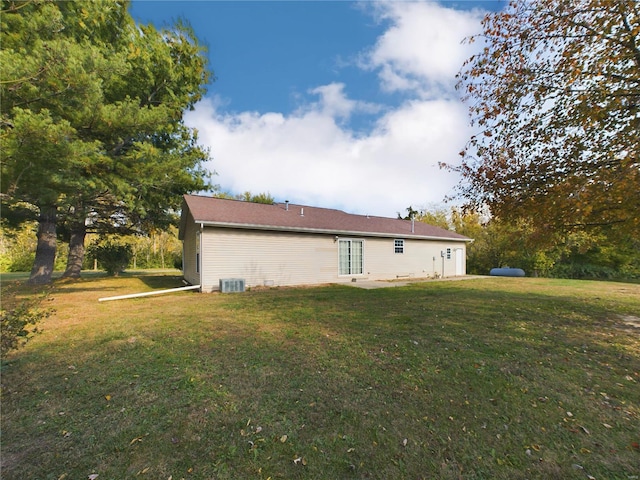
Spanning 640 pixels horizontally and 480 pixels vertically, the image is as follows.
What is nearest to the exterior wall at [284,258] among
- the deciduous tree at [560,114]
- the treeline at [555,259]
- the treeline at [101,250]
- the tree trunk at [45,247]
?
the treeline at [555,259]

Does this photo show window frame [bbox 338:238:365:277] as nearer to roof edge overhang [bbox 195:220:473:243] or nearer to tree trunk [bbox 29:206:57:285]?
roof edge overhang [bbox 195:220:473:243]

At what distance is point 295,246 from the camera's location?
507 inches

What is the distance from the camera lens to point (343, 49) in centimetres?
977

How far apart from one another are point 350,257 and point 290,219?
12.2ft

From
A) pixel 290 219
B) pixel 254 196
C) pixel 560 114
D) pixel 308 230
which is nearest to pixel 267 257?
pixel 308 230

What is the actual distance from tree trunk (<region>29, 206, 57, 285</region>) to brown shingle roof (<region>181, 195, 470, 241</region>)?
660 centimetres

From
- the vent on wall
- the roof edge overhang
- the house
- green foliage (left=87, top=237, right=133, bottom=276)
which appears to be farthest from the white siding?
green foliage (left=87, top=237, right=133, bottom=276)

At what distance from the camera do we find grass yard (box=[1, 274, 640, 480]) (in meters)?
2.19

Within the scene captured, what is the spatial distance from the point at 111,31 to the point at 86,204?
7532 mm

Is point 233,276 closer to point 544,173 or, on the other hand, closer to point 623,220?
point 544,173

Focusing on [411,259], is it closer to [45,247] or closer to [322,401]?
[322,401]

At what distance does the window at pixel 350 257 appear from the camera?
14188 mm

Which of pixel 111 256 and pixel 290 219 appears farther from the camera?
pixel 111 256

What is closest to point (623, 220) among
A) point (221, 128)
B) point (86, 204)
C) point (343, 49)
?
point (343, 49)
